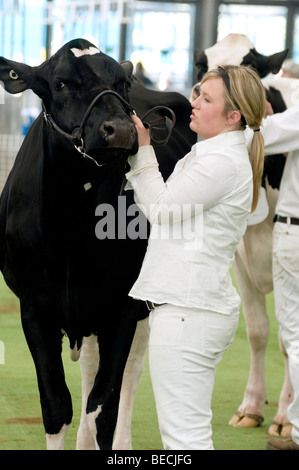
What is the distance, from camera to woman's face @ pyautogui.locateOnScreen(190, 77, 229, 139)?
9.79 feet

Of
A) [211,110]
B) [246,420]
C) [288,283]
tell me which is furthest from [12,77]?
[246,420]

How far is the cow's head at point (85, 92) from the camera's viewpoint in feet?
9.64

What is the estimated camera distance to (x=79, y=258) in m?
3.66

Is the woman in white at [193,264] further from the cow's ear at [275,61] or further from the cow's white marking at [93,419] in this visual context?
the cow's ear at [275,61]

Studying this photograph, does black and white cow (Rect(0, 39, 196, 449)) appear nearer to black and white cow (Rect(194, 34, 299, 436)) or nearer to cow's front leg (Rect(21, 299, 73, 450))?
cow's front leg (Rect(21, 299, 73, 450))

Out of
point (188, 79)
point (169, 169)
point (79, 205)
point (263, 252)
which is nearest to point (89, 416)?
point (79, 205)

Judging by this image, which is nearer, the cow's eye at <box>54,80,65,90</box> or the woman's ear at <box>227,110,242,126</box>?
the woman's ear at <box>227,110,242,126</box>

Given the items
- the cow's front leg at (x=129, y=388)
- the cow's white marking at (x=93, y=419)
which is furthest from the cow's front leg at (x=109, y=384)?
the cow's front leg at (x=129, y=388)

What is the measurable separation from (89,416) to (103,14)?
40.2 ft

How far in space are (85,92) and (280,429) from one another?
241 cm

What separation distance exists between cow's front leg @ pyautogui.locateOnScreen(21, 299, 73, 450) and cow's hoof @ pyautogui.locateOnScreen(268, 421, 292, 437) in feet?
4.87

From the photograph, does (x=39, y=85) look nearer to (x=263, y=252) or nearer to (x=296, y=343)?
(x=296, y=343)

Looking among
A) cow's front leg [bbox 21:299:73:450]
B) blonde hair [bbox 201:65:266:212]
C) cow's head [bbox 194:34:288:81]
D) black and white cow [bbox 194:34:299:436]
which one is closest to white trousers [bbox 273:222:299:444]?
black and white cow [bbox 194:34:299:436]

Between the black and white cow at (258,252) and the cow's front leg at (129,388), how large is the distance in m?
0.75
